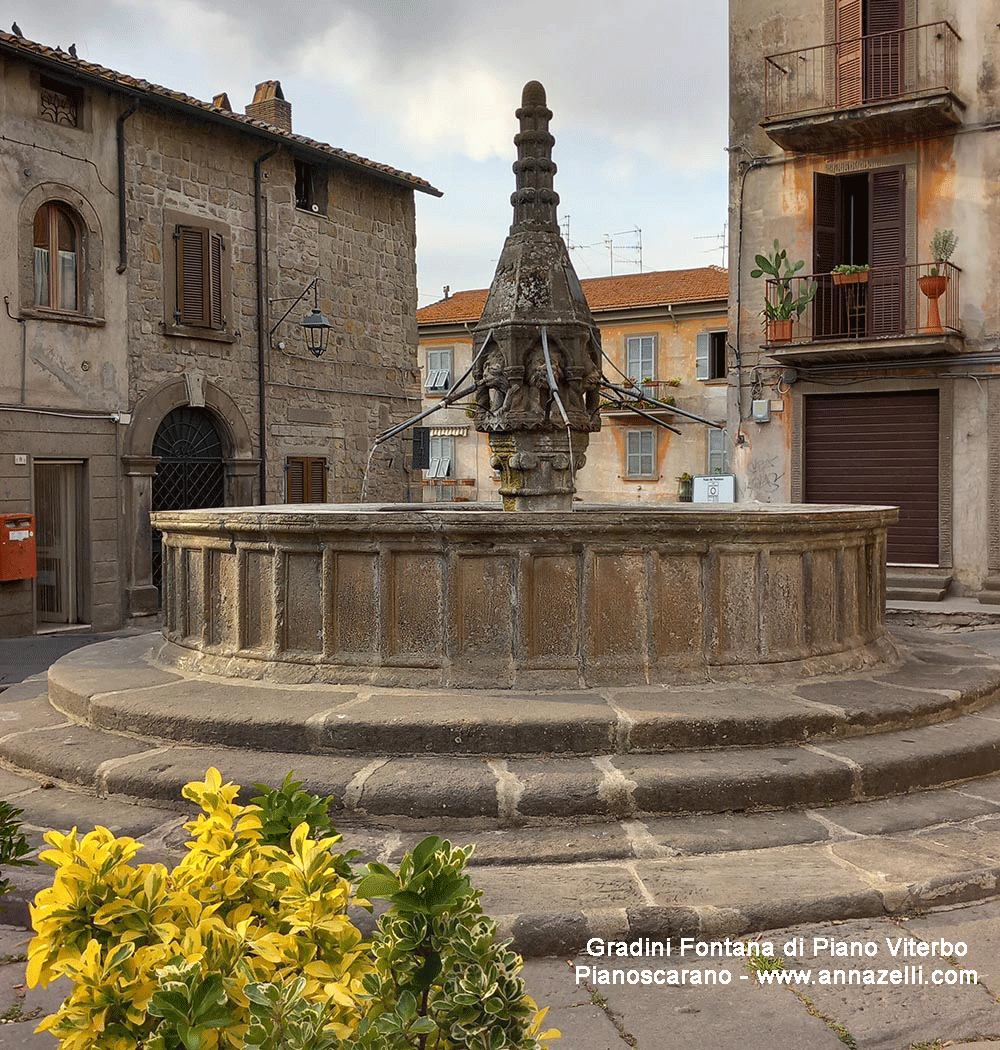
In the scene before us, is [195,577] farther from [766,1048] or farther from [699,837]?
[766,1048]

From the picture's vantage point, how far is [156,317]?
16422 mm

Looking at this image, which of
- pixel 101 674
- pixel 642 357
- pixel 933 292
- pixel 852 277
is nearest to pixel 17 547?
pixel 101 674

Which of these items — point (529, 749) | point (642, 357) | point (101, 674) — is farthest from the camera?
point (642, 357)

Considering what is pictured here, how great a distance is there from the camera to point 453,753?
16.8 feet

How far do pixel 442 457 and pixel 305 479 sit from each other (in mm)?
17871

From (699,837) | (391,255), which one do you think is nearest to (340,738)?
(699,837)

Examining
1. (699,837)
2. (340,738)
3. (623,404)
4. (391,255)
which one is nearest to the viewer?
(699,837)

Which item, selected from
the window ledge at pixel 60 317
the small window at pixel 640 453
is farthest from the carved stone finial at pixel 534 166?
the small window at pixel 640 453

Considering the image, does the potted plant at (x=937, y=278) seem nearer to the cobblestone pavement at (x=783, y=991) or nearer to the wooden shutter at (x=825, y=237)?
the wooden shutter at (x=825, y=237)

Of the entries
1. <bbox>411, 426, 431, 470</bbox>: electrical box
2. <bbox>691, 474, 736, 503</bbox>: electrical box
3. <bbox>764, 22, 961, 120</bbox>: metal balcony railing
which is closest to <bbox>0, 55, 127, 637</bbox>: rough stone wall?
<bbox>411, 426, 431, 470</bbox>: electrical box

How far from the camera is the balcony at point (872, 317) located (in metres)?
15.1

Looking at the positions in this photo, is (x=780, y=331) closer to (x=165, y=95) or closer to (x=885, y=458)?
(x=885, y=458)

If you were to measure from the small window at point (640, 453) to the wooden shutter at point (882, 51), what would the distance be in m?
17.1

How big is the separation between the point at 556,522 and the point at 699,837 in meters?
1.89
